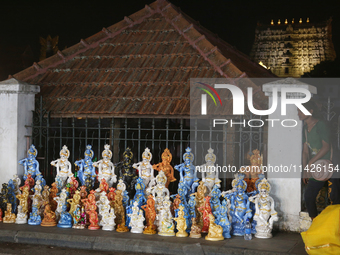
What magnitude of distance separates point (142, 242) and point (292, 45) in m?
57.2

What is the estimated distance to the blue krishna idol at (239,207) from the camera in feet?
21.6

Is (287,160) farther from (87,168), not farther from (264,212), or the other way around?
(87,168)

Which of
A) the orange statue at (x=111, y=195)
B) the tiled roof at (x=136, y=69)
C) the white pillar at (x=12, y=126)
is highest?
the tiled roof at (x=136, y=69)

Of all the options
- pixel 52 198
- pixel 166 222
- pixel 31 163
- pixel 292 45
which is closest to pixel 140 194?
pixel 166 222

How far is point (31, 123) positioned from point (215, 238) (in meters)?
4.15

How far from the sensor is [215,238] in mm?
6332

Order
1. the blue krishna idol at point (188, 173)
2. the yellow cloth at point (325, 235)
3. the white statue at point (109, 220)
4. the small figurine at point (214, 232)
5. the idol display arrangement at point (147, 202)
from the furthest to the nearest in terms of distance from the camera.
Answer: the blue krishna idol at point (188, 173), the white statue at point (109, 220), the idol display arrangement at point (147, 202), the small figurine at point (214, 232), the yellow cloth at point (325, 235)

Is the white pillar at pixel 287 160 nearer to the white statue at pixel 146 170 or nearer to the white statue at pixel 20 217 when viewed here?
the white statue at pixel 146 170

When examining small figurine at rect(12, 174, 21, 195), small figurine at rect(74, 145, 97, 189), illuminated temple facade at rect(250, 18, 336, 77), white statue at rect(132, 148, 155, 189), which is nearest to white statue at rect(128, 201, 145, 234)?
white statue at rect(132, 148, 155, 189)

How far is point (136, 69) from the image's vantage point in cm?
961

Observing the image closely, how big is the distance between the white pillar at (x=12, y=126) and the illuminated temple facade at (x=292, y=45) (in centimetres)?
5145

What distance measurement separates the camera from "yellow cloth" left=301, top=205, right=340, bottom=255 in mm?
5219

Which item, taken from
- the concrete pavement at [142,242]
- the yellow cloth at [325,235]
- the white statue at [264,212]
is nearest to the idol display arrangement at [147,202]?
the white statue at [264,212]

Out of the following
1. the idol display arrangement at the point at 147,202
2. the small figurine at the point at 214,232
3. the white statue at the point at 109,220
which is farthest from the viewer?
the white statue at the point at 109,220
